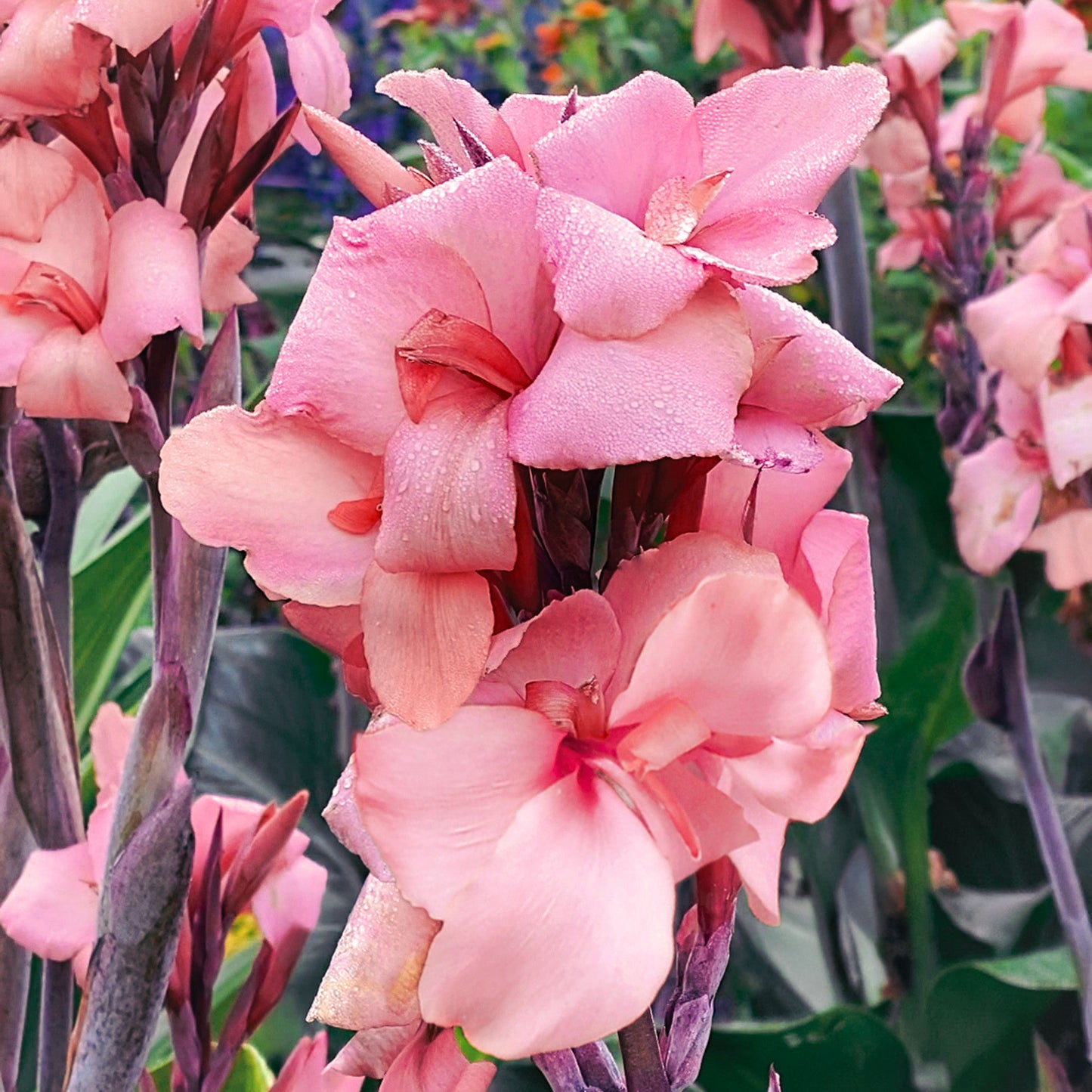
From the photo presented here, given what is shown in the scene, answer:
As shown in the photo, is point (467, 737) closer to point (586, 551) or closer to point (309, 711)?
point (586, 551)

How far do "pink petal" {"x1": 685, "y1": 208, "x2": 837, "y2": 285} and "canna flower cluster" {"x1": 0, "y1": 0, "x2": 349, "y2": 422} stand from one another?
0.53ft

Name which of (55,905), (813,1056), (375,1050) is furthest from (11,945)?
(813,1056)

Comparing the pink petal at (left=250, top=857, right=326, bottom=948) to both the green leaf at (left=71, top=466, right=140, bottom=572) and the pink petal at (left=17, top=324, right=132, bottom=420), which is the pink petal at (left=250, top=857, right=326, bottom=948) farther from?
the green leaf at (left=71, top=466, right=140, bottom=572)

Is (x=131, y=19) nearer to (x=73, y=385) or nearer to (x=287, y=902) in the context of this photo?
(x=73, y=385)

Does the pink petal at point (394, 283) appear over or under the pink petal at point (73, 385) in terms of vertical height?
over

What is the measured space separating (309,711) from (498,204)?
3.01ft

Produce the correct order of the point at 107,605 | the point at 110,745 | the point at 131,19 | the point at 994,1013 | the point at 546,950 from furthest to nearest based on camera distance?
the point at 994,1013
the point at 107,605
the point at 110,745
the point at 131,19
the point at 546,950

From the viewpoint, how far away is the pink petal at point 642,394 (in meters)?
0.19

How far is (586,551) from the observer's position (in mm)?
239

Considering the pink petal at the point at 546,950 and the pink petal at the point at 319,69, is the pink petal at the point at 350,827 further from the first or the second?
the pink petal at the point at 319,69

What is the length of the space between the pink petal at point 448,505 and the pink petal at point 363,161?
66 mm

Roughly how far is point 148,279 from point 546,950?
0.72ft

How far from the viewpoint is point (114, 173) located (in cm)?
35

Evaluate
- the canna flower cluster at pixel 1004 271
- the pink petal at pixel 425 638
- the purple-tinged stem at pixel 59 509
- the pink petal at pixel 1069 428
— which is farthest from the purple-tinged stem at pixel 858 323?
the pink petal at pixel 425 638
